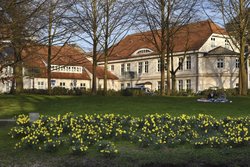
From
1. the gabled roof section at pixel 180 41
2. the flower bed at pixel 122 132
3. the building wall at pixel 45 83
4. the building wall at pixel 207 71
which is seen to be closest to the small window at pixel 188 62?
the building wall at pixel 207 71

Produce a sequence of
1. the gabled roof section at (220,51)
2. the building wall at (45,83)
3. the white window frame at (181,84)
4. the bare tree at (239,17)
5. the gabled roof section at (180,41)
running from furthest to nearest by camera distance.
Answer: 1. the white window frame at (181,84)
2. the gabled roof section at (220,51)
3. the gabled roof section at (180,41)
4. the building wall at (45,83)
5. the bare tree at (239,17)

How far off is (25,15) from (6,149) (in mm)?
5775

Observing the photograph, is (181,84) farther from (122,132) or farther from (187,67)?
(122,132)

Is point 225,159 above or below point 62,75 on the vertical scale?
below

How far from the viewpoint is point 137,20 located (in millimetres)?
33531

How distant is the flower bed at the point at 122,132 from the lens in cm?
977

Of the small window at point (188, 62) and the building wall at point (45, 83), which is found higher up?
the small window at point (188, 62)

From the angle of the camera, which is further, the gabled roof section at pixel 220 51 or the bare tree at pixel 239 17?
the gabled roof section at pixel 220 51

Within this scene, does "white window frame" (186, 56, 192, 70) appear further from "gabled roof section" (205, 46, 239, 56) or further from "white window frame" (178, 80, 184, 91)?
"gabled roof section" (205, 46, 239, 56)

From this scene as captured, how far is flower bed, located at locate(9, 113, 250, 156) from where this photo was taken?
9.77 meters

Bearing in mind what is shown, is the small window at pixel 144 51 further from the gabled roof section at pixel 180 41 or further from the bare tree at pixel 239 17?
the bare tree at pixel 239 17

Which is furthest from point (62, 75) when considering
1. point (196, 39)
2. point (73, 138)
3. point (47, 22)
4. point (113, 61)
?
point (73, 138)

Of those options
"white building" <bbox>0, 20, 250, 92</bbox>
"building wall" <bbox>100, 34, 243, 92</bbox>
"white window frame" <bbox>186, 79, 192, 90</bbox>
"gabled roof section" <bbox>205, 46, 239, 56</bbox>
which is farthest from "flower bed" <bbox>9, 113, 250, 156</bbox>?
"white window frame" <bbox>186, 79, 192, 90</bbox>

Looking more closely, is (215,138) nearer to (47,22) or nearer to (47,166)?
(47,166)
